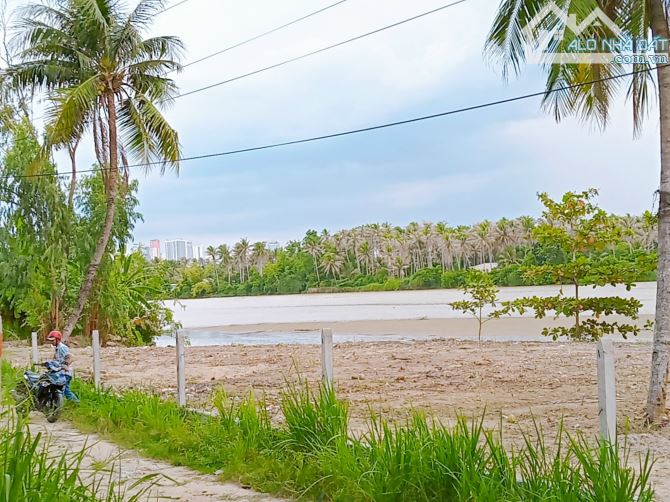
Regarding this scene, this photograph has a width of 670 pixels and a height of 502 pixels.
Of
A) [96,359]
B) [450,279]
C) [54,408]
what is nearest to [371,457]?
[54,408]

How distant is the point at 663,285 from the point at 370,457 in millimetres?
3481

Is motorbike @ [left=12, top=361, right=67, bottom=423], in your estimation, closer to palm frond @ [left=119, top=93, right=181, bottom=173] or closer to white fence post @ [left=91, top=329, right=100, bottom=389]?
white fence post @ [left=91, top=329, right=100, bottom=389]

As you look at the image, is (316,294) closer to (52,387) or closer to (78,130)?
(78,130)

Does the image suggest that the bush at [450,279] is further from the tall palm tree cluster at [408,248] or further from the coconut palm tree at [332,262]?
the coconut palm tree at [332,262]

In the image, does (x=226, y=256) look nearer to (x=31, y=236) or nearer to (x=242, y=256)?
(x=242, y=256)

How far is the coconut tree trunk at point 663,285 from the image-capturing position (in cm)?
Result: 664

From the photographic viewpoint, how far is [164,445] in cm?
682

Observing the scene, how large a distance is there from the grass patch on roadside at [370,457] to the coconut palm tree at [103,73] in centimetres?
969

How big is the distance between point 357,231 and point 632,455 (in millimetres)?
76591

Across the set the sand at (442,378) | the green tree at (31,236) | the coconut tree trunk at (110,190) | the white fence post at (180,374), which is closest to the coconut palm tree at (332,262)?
the green tree at (31,236)

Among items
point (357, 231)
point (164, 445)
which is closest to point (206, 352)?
point (164, 445)

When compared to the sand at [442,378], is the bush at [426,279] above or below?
above

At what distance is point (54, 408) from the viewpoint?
8.81 m

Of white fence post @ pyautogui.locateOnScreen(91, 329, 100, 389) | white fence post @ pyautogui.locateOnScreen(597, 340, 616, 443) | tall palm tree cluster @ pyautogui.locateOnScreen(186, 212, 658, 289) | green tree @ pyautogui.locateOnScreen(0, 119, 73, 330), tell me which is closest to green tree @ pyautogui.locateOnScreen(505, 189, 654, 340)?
white fence post @ pyautogui.locateOnScreen(91, 329, 100, 389)
